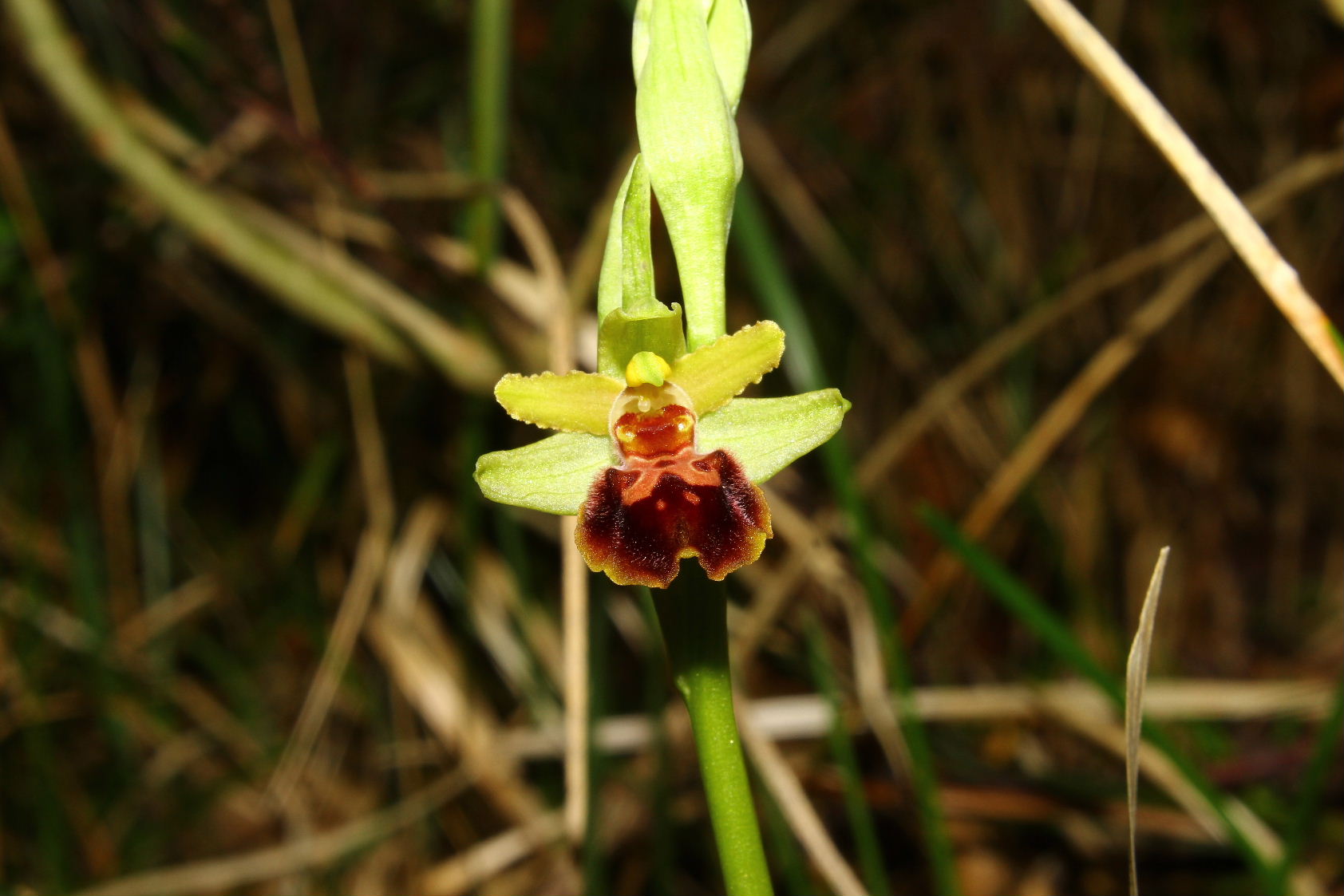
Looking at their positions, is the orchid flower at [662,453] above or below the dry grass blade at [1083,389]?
below

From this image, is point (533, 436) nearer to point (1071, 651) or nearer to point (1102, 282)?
point (1102, 282)

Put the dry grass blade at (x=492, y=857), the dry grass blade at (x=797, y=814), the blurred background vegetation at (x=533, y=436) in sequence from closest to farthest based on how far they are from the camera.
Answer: the dry grass blade at (x=797, y=814) → the blurred background vegetation at (x=533, y=436) → the dry grass blade at (x=492, y=857)

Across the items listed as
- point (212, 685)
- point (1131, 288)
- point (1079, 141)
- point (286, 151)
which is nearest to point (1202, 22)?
point (1079, 141)

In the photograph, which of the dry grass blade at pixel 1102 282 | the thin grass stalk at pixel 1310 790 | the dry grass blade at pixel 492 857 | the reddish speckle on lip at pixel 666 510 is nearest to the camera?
the reddish speckle on lip at pixel 666 510

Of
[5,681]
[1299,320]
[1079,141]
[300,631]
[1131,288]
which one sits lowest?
[1299,320]

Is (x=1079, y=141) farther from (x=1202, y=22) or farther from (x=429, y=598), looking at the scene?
(x=429, y=598)

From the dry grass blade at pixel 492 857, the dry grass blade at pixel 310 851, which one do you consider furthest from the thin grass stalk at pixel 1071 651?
the dry grass blade at pixel 310 851

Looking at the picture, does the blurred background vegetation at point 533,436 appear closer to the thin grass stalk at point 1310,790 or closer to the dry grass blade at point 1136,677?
the thin grass stalk at point 1310,790
